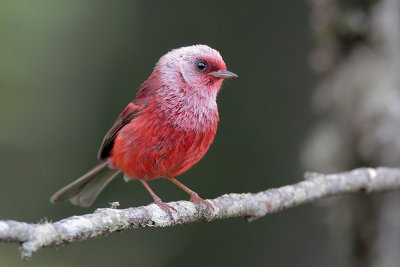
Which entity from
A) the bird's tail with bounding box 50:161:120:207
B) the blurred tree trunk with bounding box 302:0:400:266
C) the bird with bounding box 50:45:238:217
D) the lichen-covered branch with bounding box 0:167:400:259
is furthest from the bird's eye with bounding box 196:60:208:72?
the blurred tree trunk with bounding box 302:0:400:266

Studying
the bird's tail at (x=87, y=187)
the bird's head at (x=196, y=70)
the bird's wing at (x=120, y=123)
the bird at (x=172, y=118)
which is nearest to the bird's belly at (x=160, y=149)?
the bird at (x=172, y=118)

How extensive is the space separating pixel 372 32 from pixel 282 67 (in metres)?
1.38

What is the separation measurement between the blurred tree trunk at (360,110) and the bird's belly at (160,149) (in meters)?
Result: 2.31

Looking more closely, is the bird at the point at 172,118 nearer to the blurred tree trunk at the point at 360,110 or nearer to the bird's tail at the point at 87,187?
the bird's tail at the point at 87,187

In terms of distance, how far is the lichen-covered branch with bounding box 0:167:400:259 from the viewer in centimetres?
196

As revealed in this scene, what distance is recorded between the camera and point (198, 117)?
11.0 feet

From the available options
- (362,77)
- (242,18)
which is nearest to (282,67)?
(242,18)

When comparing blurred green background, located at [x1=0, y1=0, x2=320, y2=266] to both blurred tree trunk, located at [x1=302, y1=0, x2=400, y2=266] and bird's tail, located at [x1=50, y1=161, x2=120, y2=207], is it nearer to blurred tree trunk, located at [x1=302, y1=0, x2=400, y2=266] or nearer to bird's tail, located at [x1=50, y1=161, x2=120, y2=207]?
blurred tree trunk, located at [x1=302, y1=0, x2=400, y2=266]

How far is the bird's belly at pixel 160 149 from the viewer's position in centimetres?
329

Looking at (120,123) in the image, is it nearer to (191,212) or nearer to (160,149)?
(160,149)

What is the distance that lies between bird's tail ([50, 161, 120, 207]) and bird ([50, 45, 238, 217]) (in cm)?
54

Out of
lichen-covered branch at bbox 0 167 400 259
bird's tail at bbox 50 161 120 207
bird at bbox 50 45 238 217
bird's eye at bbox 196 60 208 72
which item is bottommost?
bird's tail at bbox 50 161 120 207

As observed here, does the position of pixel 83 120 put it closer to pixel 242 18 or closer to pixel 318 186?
pixel 242 18

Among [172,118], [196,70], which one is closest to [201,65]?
[196,70]
